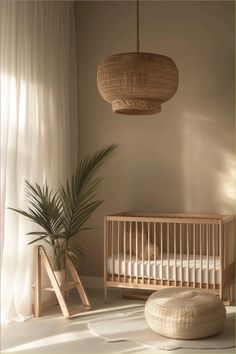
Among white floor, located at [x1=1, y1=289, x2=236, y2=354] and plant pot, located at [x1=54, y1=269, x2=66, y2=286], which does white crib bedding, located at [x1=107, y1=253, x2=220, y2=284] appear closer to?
white floor, located at [x1=1, y1=289, x2=236, y2=354]

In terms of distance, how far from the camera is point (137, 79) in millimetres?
3002

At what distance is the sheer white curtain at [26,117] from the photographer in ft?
12.7

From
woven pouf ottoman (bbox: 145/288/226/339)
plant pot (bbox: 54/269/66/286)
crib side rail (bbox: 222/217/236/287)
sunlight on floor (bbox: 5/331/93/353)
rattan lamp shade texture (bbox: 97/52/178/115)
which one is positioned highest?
rattan lamp shade texture (bbox: 97/52/178/115)

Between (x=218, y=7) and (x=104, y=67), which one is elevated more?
(x=218, y=7)

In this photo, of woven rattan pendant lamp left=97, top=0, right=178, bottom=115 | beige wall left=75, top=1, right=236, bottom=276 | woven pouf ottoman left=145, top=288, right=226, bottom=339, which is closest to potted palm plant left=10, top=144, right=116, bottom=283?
beige wall left=75, top=1, right=236, bottom=276

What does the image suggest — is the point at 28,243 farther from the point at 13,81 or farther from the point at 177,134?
the point at 177,134

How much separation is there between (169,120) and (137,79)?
176 centimetres

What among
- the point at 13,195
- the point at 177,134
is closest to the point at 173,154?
the point at 177,134

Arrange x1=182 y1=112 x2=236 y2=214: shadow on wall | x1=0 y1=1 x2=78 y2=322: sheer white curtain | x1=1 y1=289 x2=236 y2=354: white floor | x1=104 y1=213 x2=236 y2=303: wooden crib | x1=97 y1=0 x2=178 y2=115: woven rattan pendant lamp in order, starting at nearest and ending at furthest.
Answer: x1=97 y1=0 x2=178 y2=115: woven rattan pendant lamp → x1=1 y1=289 x2=236 y2=354: white floor → x1=0 y1=1 x2=78 y2=322: sheer white curtain → x1=104 y1=213 x2=236 y2=303: wooden crib → x1=182 y1=112 x2=236 y2=214: shadow on wall

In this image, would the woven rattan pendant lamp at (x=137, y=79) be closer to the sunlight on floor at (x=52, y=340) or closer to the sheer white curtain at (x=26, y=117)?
the sheer white curtain at (x=26, y=117)

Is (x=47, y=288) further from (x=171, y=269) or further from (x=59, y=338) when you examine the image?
(x=171, y=269)

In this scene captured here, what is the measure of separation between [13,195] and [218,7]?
2464 millimetres

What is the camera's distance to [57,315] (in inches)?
158

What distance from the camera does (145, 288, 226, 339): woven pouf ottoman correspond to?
3244 mm
